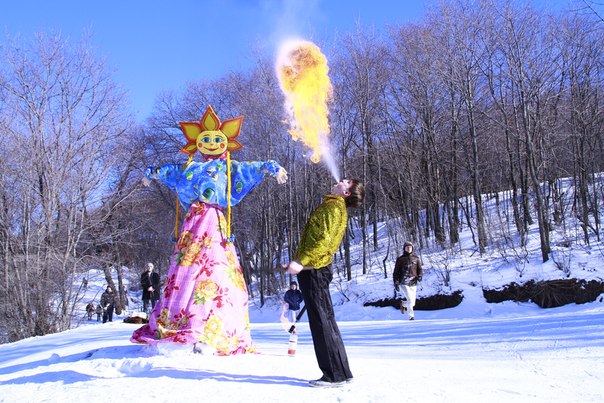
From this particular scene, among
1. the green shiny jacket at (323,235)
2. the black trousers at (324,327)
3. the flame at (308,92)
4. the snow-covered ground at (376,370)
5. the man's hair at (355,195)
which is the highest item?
the flame at (308,92)

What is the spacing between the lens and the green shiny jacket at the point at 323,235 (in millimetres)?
4006

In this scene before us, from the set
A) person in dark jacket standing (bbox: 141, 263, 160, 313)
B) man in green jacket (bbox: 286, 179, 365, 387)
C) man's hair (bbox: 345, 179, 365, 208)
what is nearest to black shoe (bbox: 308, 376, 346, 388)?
man in green jacket (bbox: 286, 179, 365, 387)

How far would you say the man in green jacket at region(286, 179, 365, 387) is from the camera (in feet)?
12.8

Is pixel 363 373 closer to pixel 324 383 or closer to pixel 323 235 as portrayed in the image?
pixel 324 383

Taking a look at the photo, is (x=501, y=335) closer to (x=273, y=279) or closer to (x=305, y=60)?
(x=305, y=60)

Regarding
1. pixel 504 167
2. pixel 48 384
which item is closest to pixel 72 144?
pixel 48 384

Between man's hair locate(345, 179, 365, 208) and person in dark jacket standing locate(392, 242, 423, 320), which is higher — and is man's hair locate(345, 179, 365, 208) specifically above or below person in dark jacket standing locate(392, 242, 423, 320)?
above

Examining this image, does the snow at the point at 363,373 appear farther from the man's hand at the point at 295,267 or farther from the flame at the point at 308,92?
the flame at the point at 308,92

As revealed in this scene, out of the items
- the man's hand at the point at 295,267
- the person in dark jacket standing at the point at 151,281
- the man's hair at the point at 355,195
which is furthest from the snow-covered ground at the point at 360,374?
the person in dark jacket standing at the point at 151,281

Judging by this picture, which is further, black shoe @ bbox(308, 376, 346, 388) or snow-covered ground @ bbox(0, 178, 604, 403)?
black shoe @ bbox(308, 376, 346, 388)

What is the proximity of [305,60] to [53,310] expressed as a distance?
37.8 ft

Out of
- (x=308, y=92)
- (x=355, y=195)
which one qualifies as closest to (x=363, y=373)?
(x=355, y=195)

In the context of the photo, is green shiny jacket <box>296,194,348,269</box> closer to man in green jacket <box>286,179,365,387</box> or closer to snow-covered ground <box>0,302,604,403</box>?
man in green jacket <box>286,179,365,387</box>

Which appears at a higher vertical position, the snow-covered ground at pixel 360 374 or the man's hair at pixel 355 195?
the man's hair at pixel 355 195
